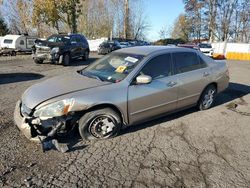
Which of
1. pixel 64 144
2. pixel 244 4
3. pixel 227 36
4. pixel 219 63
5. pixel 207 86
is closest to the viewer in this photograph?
pixel 64 144

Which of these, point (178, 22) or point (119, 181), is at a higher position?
point (178, 22)

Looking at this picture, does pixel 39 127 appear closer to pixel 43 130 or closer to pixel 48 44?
pixel 43 130

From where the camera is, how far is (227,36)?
49219mm

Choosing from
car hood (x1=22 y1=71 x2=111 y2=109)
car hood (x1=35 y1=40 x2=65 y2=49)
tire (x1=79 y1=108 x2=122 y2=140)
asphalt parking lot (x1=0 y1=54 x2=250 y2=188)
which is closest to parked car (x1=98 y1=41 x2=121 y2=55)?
car hood (x1=35 y1=40 x2=65 y2=49)

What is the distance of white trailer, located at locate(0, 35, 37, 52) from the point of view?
2255cm

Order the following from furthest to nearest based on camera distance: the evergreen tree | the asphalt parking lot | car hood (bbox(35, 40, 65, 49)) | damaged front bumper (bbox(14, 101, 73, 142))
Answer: the evergreen tree, car hood (bbox(35, 40, 65, 49)), damaged front bumper (bbox(14, 101, 73, 142)), the asphalt parking lot

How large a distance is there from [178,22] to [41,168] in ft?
216

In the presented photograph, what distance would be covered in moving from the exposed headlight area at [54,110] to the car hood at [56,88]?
0.15 meters

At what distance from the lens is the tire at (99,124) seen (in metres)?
4.20

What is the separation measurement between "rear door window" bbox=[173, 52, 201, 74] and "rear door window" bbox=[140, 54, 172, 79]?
0.69ft

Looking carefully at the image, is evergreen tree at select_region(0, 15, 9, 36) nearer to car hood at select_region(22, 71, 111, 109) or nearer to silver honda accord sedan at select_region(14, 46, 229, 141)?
silver honda accord sedan at select_region(14, 46, 229, 141)

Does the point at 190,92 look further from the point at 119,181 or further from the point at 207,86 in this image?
the point at 119,181

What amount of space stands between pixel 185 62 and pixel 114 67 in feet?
5.40

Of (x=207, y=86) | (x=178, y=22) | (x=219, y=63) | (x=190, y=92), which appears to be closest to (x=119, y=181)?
(x=190, y=92)
